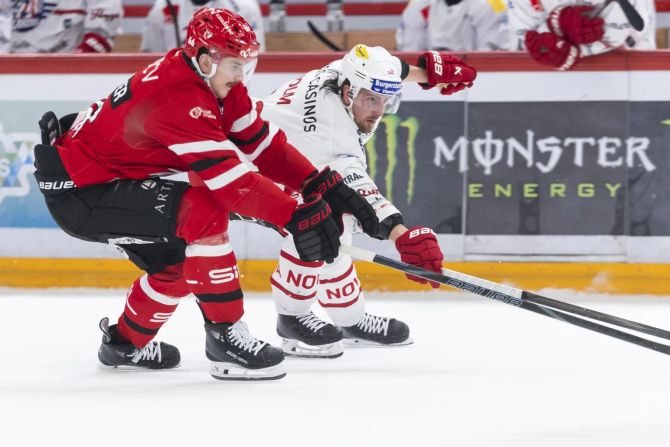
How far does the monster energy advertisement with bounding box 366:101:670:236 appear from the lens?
4.84 metres

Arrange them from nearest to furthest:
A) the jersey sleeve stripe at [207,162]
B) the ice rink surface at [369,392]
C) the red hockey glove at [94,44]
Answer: the ice rink surface at [369,392], the jersey sleeve stripe at [207,162], the red hockey glove at [94,44]

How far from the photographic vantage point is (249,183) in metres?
3.09

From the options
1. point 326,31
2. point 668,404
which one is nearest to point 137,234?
point 668,404

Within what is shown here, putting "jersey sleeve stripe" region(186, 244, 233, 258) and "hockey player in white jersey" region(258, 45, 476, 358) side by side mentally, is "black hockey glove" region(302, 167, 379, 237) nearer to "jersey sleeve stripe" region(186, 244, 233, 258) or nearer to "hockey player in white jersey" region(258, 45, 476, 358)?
"hockey player in white jersey" region(258, 45, 476, 358)

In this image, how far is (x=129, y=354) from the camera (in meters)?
3.50

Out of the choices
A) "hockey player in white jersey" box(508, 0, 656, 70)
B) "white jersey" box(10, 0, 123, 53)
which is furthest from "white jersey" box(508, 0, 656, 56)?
"white jersey" box(10, 0, 123, 53)

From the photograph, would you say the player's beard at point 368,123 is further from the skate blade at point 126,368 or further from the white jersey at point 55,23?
the white jersey at point 55,23

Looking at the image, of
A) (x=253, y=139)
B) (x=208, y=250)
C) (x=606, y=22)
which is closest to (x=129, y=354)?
(x=208, y=250)

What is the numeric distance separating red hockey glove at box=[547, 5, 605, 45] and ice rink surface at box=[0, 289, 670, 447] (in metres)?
1.14

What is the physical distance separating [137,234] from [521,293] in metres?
1.10

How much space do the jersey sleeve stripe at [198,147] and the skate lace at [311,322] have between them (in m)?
0.87

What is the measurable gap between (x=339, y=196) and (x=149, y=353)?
2.44 feet

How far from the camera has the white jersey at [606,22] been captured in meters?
4.79

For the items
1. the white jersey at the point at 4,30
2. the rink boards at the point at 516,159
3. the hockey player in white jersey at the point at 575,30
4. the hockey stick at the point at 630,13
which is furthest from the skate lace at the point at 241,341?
the white jersey at the point at 4,30
